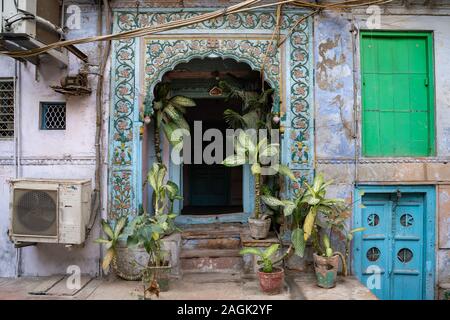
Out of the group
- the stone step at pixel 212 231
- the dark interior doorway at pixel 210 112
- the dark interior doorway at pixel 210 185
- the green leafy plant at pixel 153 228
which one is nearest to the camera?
the green leafy plant at pixel 153 228

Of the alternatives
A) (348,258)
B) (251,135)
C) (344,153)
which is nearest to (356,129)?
(344,153)

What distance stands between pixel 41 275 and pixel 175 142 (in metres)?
2.91

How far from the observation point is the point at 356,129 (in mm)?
5316

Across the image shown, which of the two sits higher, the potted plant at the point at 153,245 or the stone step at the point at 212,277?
the potted plant at the point at 153,245

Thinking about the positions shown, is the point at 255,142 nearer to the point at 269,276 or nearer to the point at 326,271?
the point at 269,276

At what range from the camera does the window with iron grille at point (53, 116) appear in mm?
5445

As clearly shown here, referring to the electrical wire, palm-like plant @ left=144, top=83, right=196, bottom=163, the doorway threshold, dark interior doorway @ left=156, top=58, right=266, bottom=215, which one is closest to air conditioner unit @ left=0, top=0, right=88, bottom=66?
the electrical wire

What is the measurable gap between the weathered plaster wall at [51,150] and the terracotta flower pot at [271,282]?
2.57 metres

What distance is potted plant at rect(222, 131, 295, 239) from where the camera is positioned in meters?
4.90

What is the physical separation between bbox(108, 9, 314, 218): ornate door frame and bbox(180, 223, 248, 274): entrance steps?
1065 millimetres

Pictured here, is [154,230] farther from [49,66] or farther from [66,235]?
[49,66]

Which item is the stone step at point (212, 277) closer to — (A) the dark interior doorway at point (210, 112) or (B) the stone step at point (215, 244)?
(B) the stone step at point (215, 244)

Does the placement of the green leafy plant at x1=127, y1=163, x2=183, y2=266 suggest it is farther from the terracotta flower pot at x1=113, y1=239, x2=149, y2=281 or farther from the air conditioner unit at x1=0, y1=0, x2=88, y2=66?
the air conditioner unit at x1=0, y1=0, x2=88, y2=66

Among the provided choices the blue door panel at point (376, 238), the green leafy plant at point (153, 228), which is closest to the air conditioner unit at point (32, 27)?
the green leafy plant at point (153, 228)
